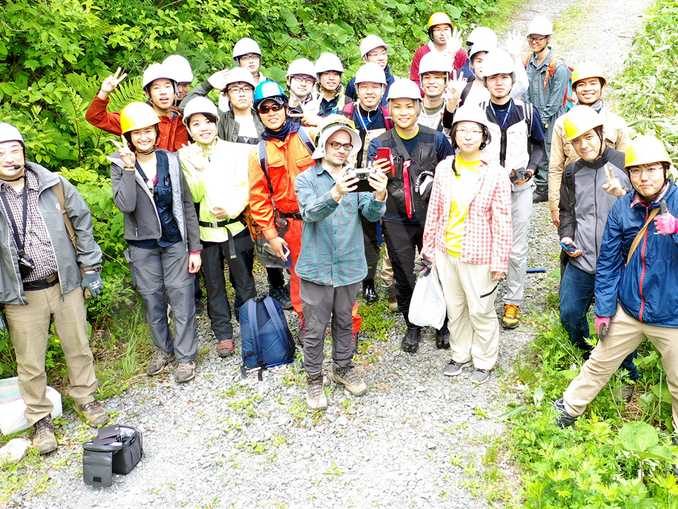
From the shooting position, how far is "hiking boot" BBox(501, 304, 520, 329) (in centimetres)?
635

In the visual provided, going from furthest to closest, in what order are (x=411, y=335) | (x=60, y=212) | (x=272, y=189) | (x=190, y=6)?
(x=190, y=6) < (x=411, y=335) < (x=272, y=189) < (x=60, y=212)

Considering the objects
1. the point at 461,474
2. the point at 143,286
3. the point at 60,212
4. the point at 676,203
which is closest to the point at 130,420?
the point at 143,286

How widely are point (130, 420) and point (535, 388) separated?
3625 millimetres

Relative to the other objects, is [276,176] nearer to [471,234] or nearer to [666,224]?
[471,234]

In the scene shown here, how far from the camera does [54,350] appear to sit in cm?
605

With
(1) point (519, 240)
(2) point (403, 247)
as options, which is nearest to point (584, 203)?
(1) point (519, 240)

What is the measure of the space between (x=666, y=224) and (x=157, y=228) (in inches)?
160

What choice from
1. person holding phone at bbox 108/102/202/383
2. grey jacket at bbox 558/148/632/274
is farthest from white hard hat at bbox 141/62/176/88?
grey jacket at bbox 558/148/632/274

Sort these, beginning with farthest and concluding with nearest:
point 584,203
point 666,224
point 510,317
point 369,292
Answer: point 369,292
point 510,317
point 584,203
point 666,224

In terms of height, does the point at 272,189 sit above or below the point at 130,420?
above

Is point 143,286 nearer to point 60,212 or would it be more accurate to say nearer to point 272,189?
point 60,212

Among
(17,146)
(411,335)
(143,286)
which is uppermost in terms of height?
(17,146)

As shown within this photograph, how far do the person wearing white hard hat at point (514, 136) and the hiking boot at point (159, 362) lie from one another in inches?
144

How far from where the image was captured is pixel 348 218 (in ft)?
16.5
